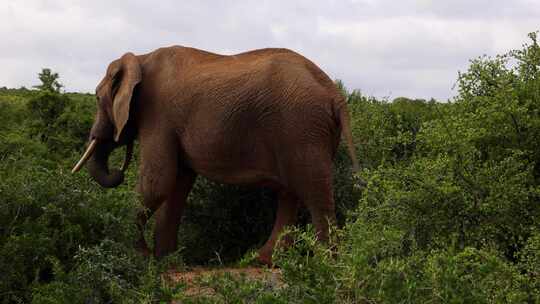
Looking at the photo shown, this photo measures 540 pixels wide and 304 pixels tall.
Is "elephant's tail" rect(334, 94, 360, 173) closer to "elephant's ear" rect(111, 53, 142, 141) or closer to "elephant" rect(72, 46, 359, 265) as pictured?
"elephant" rect(72, 46, 359, 265)

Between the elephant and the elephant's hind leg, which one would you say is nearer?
the elephant

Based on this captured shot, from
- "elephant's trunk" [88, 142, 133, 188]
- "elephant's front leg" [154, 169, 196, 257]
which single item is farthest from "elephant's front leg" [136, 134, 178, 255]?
"elephant's trunk" [88, 142, 133, 188]

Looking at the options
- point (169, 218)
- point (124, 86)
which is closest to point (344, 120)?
point (169, 218)

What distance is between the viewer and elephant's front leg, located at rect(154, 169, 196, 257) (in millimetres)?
9977

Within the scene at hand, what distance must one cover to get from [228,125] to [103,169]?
95.0 inches

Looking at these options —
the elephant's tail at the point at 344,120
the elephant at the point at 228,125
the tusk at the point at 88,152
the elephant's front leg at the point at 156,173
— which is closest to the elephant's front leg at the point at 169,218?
the elephant at the point at 228,125

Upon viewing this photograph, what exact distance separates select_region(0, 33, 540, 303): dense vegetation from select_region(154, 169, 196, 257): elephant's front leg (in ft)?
4.75

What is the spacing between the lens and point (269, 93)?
8844 mm

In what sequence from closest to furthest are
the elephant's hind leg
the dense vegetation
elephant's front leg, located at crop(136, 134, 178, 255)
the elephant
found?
the dense vegetation < the elephant < elephant's front leg, located at crop(136, 134, 178, 255) < the elephant's hind leg

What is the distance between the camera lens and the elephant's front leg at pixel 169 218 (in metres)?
9.98

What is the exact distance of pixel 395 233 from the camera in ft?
18.7

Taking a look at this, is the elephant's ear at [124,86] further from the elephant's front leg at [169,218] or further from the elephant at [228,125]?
the elephant's front leg at [169,218]

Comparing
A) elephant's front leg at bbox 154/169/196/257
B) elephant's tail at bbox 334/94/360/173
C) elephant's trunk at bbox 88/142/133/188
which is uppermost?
elephant's tail at bbox 334/94/360/173

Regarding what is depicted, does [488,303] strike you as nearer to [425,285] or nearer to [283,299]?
[425,285]
